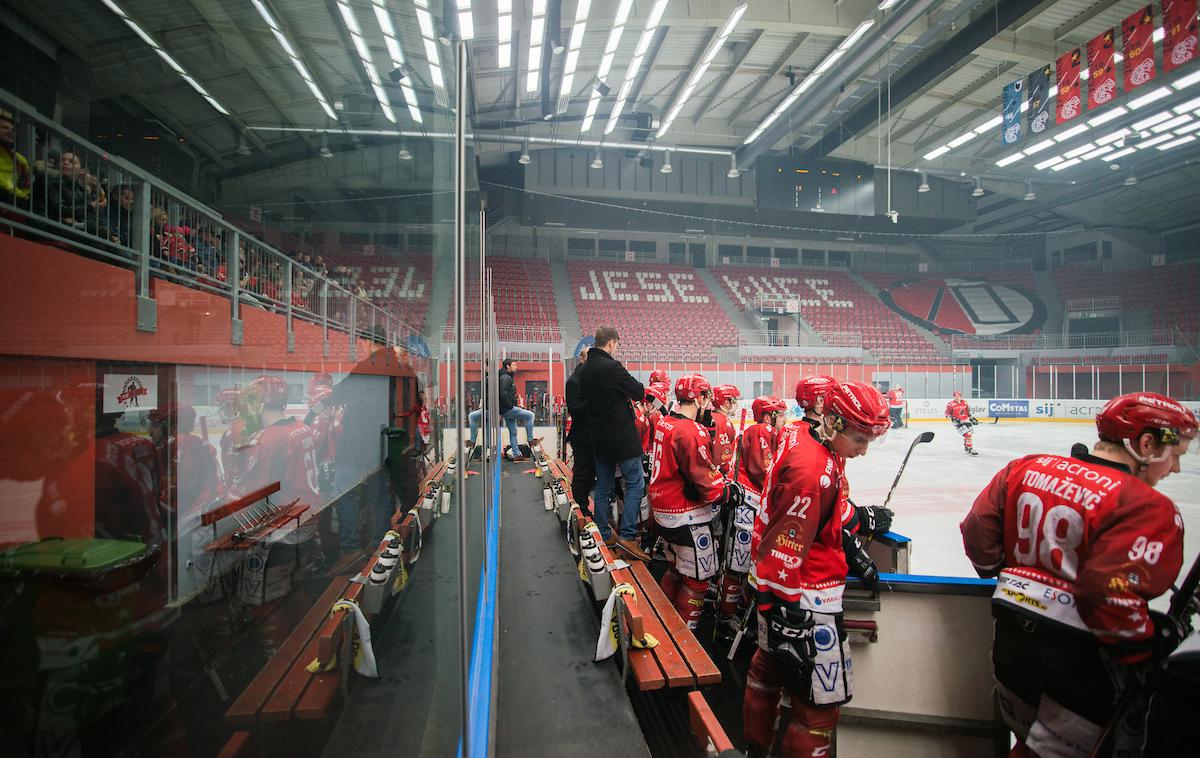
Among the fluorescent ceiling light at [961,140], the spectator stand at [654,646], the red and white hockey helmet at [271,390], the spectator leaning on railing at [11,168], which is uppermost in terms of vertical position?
the fluorescent ceiling light at [961,140]

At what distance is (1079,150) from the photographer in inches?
673

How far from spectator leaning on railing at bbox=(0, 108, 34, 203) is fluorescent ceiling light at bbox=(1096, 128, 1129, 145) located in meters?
22.0

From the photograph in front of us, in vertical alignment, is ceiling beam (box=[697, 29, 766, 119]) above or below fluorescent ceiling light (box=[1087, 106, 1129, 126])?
above

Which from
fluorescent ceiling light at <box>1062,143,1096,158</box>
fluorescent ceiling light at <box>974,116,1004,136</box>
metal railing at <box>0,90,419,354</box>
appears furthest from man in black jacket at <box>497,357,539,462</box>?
fluorescent ceiling light at <box>1062,143,1096,158</box>

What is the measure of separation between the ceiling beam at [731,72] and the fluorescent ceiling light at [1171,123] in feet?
39.1

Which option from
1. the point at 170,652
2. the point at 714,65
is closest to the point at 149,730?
the point at 170,652

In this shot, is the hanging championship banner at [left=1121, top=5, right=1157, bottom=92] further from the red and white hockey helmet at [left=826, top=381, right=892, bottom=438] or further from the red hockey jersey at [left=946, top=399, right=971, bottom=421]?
the red and white hockey helmet at [left=826, top=381, right=892, bottom=438]

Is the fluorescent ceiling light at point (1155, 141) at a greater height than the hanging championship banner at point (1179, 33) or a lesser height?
greater

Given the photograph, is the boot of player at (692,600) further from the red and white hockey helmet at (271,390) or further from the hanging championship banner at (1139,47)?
the hanging championship banner at (1139,47)

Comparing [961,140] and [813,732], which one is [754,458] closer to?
[813,732]

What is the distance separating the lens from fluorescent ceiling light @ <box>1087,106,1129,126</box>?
14.1m

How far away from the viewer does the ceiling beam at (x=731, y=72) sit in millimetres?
12011

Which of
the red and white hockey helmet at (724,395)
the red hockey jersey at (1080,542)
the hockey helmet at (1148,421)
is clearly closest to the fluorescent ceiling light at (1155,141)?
the red and white hockey helmet at (724,395)

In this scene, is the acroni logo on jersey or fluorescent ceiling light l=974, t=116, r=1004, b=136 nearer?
fluorescent ceiling light l=974, t=116, r=1004, b=136
